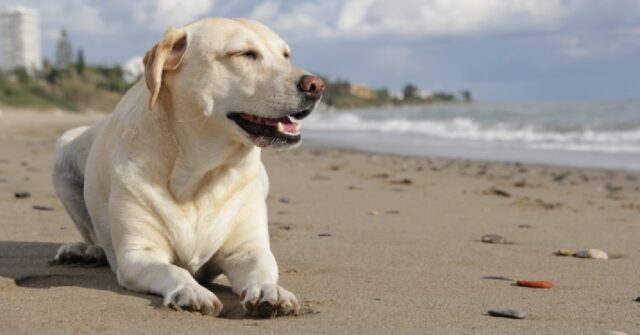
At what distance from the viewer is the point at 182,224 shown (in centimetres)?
395

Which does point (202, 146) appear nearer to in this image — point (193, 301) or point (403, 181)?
point (193, 301)

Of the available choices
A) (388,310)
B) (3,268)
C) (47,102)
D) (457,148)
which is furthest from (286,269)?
(47,102)

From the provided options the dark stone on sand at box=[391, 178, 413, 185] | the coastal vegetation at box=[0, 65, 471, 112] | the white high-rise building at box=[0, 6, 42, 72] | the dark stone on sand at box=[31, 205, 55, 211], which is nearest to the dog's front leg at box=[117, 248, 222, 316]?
the dark stone on sand at box=[31, 205, 55, 211]

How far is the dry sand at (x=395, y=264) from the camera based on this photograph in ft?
10.4

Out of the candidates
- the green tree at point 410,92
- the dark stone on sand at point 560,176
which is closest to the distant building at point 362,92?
the green tree at point 410,92

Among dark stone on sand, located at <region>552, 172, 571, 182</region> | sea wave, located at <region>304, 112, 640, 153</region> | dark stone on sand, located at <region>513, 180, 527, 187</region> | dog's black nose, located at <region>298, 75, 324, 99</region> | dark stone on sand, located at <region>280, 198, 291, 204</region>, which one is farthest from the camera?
sea wave, located at <region>304, 112, 640, 153</region>

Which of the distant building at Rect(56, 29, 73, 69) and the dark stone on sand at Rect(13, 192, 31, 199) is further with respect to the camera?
the distant building at Rect(56, 29, 73, 69)

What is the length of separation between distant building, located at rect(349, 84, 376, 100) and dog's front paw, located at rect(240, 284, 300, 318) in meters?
114

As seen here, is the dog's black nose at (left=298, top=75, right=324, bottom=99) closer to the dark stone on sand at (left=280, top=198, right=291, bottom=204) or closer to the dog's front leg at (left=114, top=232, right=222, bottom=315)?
the dog's front leg at (left=114, top=232, right=222, bottom=315)

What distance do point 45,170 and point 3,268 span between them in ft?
20.0

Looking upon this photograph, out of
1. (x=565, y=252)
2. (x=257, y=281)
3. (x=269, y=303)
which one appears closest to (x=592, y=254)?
(x=565, y=252)

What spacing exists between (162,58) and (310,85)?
2.38ft

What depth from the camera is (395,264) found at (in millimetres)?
4727

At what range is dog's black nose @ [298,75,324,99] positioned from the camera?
3818 millimetres
